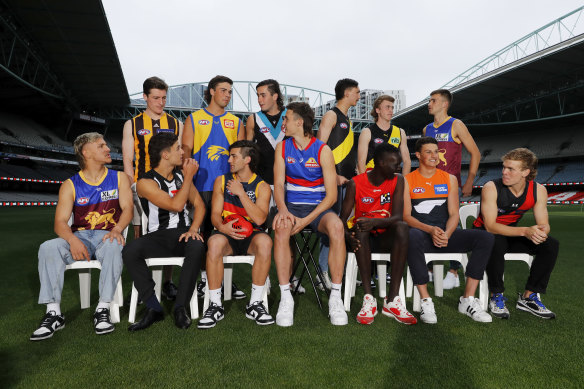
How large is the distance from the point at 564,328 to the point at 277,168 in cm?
263

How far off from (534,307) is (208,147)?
3444 millimetres

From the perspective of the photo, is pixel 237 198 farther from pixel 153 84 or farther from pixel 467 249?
pixel 467 249

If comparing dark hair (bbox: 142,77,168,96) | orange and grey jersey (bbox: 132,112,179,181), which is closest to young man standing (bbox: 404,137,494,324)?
orange and grey jersey (bbox: 132,112,179,181)

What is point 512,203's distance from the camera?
3504mm

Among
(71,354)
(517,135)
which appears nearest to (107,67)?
(71,354)

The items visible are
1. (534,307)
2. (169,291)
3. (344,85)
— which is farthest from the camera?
(344,85)

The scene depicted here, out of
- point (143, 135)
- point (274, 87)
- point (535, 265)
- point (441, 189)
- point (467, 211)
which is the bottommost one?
point (535, 265)

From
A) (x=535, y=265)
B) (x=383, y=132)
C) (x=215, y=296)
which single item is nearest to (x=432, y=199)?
(x=535, y=265)

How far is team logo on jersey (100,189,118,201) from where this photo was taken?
11.2 ft

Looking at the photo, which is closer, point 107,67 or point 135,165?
point 135,165

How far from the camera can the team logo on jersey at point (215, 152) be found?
4.11m

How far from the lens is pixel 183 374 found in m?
2.18

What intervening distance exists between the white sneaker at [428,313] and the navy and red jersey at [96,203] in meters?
2.79

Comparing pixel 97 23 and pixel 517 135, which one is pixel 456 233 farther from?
pixel 517 135
